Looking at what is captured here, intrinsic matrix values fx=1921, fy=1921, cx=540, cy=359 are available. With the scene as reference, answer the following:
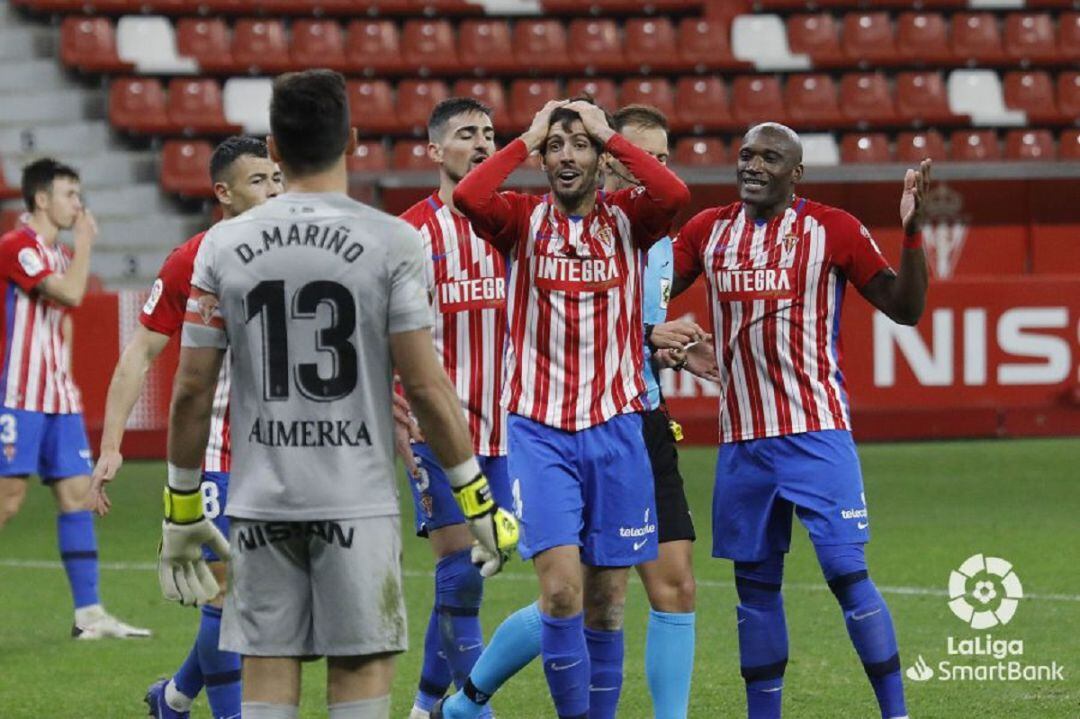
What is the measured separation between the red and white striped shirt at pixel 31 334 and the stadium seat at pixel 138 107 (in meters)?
9.96

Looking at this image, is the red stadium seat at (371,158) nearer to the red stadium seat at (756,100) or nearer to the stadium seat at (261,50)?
the stadium seat at (261,50)

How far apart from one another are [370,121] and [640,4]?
3600 mm

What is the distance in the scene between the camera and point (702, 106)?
2014 centimetres

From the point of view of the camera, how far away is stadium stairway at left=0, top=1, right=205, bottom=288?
18.9m

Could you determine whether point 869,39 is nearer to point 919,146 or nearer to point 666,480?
point 919,146

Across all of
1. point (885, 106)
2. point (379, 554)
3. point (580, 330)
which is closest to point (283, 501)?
point (379, 554)

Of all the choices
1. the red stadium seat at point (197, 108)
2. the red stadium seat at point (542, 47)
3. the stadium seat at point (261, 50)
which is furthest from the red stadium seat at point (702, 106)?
the red stadium seat at point (197, 108)

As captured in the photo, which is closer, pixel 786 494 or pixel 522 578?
pixel 786 494

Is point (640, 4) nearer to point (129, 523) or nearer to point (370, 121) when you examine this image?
point (370, 121)

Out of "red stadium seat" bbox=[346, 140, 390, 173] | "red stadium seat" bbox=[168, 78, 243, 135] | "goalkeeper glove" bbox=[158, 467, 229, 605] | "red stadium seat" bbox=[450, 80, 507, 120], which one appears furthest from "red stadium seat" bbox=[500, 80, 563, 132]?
"goalkeeper glove" bbox=[158, 467, 229, 605]

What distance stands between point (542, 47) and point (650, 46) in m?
1.19

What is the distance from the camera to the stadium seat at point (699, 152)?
63.4ft

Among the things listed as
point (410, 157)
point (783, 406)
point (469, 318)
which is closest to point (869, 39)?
point (410, 157)

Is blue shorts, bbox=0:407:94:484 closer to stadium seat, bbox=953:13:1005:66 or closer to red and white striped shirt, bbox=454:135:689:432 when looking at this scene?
red and white striped shirt, bbox=454:135:689:432
